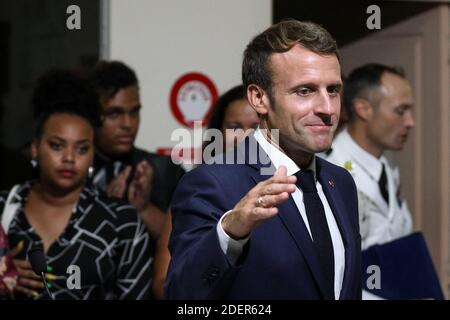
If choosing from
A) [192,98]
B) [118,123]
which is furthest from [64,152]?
[192,98]

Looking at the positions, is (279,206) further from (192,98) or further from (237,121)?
(192,98)

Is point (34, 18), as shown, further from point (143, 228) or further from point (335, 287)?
point (335, 287)

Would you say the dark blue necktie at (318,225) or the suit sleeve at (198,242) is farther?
the dark blue necktie at (318,225)

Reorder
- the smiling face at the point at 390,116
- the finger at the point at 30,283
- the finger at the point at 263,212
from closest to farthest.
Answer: the finger at the point at 263,212, the finger at the point at 30,283, the smiling face at the point at 390,116

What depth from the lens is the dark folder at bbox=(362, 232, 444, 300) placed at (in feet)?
8.48

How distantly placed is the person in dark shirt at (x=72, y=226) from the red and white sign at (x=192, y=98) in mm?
564

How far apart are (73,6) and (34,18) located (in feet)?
7.52

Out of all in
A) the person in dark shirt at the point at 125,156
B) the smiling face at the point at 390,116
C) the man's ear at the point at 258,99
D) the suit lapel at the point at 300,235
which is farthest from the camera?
the smiling face at the point at 390,116

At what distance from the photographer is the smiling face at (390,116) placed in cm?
312

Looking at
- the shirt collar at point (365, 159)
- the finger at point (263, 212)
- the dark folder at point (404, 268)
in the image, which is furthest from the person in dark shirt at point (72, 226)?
the finger at point (263, 212)

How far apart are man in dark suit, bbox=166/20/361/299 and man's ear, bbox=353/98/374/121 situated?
153 centimetres

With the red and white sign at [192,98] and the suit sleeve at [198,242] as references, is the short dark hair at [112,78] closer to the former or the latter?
the red and white sign at [192,98]

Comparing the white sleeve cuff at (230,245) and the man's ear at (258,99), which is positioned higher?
the man's ear at (258,99)

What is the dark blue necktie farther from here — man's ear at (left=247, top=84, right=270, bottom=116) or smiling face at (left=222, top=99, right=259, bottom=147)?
smiling face at (left=222, top=99, right=259, bottom=147)
